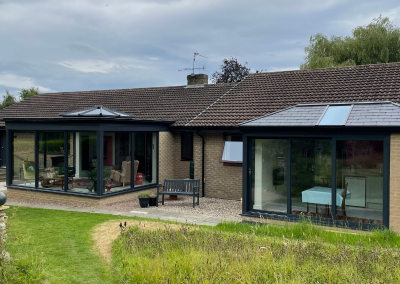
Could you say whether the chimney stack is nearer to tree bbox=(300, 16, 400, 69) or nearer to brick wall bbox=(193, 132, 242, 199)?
brick wall bbox=(193, 132, 242, 199)

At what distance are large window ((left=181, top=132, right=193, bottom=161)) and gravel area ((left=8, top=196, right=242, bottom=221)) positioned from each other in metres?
2.41

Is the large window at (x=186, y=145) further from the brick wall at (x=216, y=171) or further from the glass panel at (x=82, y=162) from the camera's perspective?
the glass panel at (x=82, y=162)

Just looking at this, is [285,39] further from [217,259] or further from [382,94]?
[217,259]

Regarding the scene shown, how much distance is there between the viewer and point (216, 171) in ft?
50.2

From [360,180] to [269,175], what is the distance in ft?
7.60

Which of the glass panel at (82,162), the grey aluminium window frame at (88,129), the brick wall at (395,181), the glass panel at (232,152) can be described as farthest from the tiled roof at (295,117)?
the glass panel at (82,162)

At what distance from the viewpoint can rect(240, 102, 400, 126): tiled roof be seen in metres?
8.93

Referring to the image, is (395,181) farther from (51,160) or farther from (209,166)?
(51,160)

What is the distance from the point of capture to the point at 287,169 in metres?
9.91

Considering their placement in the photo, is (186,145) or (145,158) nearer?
(145,158)

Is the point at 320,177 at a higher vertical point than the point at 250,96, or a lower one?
lower

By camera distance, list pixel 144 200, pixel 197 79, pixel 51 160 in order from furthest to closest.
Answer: pixel 197 79 < pixel 51 160 < pixel 144 200

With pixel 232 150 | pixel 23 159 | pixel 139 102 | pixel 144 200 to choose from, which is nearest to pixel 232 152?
pixel 232 150

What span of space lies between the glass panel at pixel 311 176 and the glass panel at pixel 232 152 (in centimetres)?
495
